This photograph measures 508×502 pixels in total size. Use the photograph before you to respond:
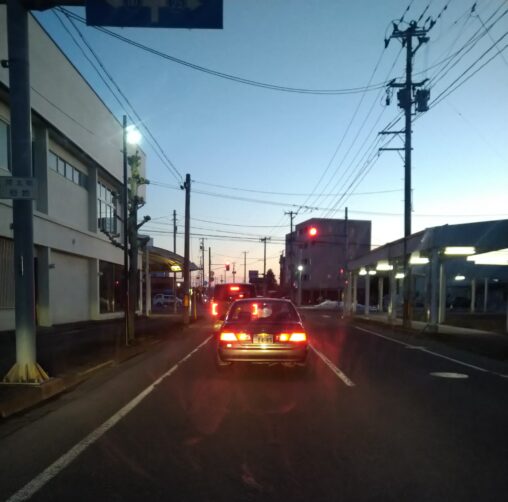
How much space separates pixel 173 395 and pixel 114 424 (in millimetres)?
2093

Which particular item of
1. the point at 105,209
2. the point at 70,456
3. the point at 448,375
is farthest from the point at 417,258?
the point at 70,456

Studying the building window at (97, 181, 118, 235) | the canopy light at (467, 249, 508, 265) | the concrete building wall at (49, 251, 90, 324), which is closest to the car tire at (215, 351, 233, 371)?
the concrete building wall at (49, 251, 90, 324)

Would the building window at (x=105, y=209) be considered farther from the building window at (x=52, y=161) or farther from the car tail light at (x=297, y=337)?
the car tail light at (x=297, y=337)

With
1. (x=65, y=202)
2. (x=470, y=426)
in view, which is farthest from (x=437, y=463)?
(x=65, y=202)

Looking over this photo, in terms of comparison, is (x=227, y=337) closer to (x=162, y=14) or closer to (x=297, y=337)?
(x=297, y=337)

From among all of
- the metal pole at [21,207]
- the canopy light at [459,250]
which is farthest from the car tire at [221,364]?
the canopy light at [459,250]

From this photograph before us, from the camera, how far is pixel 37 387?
9141 mm

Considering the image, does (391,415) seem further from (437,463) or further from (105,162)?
(105,162)

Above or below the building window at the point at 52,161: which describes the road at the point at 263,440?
below

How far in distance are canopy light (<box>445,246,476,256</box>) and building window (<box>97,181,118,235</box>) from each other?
749 inches

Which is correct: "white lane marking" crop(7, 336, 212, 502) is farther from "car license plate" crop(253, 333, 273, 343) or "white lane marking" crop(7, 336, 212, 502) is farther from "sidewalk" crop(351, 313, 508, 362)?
"sidewalk" crop(351, 313, 508, 362)

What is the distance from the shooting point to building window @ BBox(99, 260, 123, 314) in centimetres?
3647

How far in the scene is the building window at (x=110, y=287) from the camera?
120ft

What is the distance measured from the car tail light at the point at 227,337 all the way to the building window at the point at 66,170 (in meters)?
18.5
